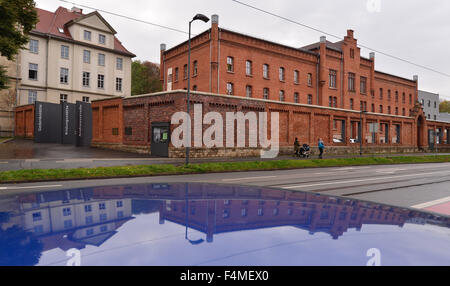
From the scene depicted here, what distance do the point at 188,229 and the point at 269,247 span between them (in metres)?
0.70

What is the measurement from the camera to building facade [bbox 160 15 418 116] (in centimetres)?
2947

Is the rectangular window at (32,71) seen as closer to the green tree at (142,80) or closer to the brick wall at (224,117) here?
the brick wall at (224,117)

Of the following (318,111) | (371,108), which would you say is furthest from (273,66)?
(371,108)

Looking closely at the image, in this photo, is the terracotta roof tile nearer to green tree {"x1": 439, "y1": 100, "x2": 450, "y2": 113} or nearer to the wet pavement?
the wet pavement

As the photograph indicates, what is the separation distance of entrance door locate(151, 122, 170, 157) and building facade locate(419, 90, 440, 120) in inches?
2748

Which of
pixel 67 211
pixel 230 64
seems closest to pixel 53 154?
pixel 67 211

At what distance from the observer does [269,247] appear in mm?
1854

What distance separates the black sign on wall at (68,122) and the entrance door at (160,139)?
12.5 metres

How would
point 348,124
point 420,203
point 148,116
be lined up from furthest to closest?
point 348,124 → point 148,116 → point 420,203

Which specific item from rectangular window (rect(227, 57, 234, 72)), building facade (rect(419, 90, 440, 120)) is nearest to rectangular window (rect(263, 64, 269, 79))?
rectangular window (rect(227, 57, 234, 72))

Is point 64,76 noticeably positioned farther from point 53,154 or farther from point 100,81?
point 53,154

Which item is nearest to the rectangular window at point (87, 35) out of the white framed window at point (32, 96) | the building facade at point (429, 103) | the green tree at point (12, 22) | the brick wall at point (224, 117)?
the white framed window at point (32, 96)

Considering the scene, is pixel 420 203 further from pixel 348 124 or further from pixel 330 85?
pixel 330 85

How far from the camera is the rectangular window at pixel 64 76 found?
38.0 metres
